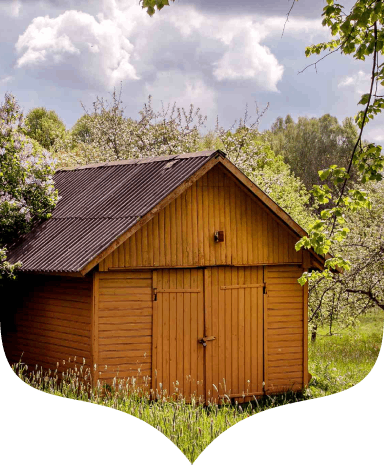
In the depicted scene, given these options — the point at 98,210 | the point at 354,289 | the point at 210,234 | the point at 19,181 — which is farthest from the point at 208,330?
the point at 19,181

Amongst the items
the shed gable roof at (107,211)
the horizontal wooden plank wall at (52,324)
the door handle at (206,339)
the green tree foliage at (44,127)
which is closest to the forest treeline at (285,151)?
the green tree foliage at (44,127)

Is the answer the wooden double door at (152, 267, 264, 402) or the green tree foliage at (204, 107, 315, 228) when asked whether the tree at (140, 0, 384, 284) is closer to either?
the wooden double door at (152, 267, 264, 402)

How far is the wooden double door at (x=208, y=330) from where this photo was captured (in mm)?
8633

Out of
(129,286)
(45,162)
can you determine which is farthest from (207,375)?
(45,162)

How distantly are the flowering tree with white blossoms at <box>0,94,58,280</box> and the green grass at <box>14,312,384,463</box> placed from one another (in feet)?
7.72

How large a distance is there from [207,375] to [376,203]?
5751 mm

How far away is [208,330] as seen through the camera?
873 centimetres

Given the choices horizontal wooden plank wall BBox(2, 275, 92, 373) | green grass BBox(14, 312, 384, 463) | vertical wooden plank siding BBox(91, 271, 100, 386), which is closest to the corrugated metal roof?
horizontal wooden plank wall BBox(2, 275, 92, 373)

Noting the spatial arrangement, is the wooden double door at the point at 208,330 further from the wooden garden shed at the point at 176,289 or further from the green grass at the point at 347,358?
the green grass at the point at 347,358

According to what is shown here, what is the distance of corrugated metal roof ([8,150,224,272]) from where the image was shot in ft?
27.5

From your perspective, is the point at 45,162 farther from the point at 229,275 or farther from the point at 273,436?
the point at 273,436

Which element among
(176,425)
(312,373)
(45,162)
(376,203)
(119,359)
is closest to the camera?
(176,425)

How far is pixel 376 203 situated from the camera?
12539mm

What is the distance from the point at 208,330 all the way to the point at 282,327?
125cm
